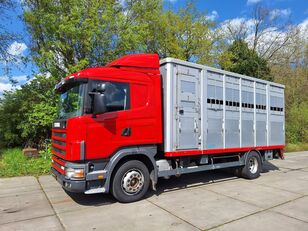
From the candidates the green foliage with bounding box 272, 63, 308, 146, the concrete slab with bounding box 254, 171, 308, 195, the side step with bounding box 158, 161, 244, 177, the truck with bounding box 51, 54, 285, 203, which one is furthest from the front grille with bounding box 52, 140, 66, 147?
the green foliage with bounding box 272, 63, 308, 146

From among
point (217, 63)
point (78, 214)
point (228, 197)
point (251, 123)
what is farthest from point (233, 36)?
point (78, 214)

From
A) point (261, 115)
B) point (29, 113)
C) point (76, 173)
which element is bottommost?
point (76, 173)

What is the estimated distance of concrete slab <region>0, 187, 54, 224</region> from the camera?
5.52 m

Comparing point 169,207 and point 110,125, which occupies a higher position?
point 110,125

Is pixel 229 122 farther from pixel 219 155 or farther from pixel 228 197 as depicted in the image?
pixel 228 197

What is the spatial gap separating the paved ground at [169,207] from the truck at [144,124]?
538mm

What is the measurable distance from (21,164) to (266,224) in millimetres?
8313

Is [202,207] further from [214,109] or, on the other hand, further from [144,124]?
[214,109]

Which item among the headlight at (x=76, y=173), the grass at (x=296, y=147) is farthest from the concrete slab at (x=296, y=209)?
the grass at (x=296, y=147)

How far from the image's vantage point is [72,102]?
6.24 meters

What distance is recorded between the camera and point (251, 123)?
29.6 ft

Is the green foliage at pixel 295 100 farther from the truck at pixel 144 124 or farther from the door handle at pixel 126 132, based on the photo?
the door handle at pixel 126 132

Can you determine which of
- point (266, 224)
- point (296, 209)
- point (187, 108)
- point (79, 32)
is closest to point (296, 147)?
point (296, 209)

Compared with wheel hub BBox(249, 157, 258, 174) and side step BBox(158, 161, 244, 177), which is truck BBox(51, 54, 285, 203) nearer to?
side step BBox(158, 161, 244, 177)
